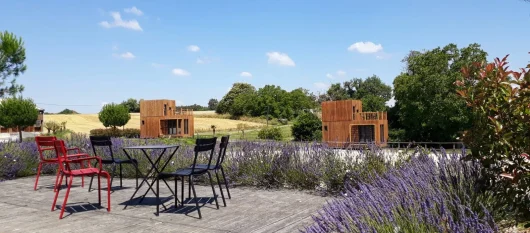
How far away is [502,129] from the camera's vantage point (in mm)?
2658

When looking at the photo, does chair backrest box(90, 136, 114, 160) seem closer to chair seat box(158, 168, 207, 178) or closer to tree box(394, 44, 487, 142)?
chair seat box(158, 168, 207, 178)

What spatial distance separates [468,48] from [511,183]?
40.7 meters

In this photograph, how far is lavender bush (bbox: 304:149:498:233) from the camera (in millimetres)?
2383

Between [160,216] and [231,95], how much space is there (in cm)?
8504

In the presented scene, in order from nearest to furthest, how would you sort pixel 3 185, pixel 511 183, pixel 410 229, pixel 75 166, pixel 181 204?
pixel 410 229
pixel 511 183
pixel 181 204
pixel 3 185
pixel 75 166

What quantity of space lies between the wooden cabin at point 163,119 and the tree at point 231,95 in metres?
43.8

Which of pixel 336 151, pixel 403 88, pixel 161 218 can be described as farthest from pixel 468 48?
pixel 161 218

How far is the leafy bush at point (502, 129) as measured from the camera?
8.56ft

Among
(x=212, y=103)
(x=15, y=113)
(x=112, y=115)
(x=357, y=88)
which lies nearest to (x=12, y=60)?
(x=15, y=113)

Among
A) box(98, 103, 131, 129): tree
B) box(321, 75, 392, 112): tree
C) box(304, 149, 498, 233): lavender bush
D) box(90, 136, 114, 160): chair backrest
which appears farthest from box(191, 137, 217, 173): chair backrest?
box(321, 75, 392, 112): tree

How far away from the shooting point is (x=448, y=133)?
37000 mm

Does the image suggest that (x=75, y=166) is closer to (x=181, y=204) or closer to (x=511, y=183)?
(x=181, y=204)

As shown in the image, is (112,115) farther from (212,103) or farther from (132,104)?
(212,103)

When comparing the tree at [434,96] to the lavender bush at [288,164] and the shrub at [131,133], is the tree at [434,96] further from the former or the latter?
the lavender bush at [288,164]
